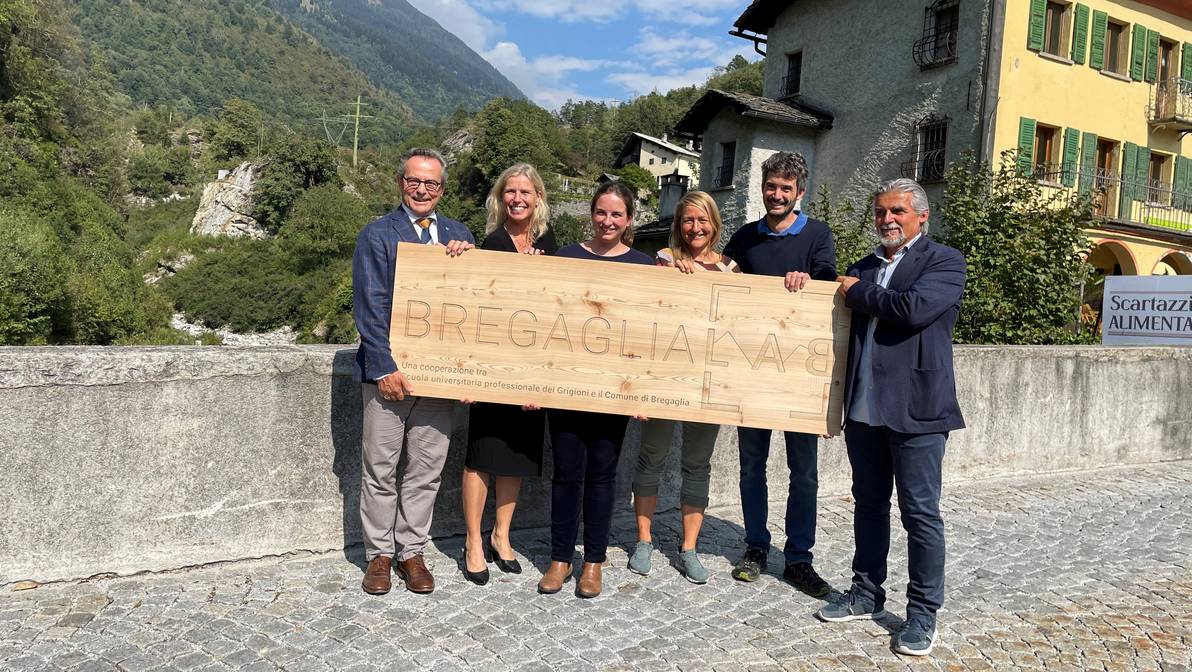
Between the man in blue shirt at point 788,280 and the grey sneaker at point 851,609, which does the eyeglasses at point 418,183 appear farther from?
the grey sneaker at point 851,609

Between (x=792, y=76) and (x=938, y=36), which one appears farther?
(x=792, y=76)

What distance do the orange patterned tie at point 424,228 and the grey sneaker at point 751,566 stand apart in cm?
221

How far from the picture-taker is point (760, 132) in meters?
25.6

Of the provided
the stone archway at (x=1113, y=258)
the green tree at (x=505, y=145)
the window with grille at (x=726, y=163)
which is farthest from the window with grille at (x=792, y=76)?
the green tree at (x=505, y=145)

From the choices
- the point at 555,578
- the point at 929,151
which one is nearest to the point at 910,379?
the point at 555,578

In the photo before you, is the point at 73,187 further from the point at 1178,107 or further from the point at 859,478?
the point at 859,478

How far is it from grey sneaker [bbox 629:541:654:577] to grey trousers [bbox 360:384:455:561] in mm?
1041

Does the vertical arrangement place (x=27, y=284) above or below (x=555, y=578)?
above

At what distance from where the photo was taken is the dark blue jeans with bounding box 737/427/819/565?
13.6 feet

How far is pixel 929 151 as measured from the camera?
22.3 m

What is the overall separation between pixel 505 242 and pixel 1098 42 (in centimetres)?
2256

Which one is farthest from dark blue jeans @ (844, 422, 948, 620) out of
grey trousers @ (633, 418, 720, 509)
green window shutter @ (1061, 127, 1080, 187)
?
green window shutter @ (1061, 127, 1080, 187)

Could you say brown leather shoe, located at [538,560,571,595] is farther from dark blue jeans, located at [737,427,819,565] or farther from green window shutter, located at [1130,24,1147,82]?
green window shutter, located at [1130,24,1147,82]

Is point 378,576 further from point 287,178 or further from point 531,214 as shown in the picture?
point 287,178
